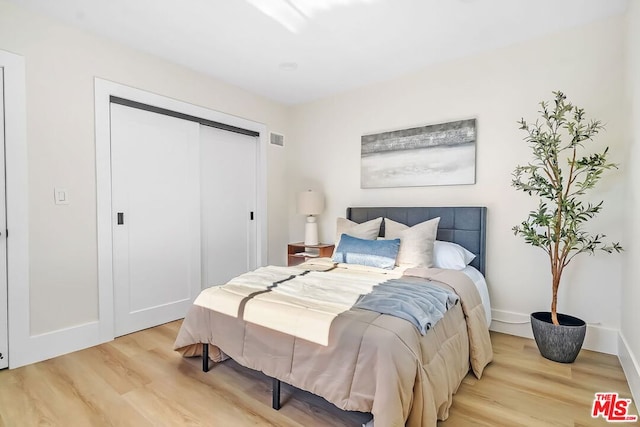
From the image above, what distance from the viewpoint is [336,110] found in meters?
3.92

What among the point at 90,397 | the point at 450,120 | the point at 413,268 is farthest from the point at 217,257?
the point at 450,120

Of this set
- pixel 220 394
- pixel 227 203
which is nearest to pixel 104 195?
pixel 227 203

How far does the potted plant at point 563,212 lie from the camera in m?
2.21

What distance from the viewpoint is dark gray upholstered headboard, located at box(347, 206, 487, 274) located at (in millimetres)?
2854

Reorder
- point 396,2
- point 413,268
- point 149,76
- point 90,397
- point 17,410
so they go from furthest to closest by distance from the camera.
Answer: point 149,76
point 413,268
point 396,2
point 90,397
point 17,410

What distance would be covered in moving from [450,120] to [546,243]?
4.70 ft

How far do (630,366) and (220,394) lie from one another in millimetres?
2526

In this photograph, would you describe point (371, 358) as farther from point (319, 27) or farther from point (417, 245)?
point (319, 27)

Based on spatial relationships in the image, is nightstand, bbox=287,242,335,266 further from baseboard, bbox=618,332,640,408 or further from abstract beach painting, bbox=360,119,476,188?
baseboard, bbox=618,332,640,408

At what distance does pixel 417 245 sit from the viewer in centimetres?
268

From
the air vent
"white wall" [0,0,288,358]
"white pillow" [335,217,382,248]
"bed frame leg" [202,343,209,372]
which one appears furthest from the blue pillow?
"white wall" [0,0,288,358]

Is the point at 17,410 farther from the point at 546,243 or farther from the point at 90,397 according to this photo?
the point at 546,243

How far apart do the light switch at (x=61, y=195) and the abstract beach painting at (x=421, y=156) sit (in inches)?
109

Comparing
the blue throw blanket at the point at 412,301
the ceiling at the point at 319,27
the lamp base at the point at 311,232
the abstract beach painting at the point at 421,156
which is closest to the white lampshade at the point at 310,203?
the lamp base at the point at 311,232
